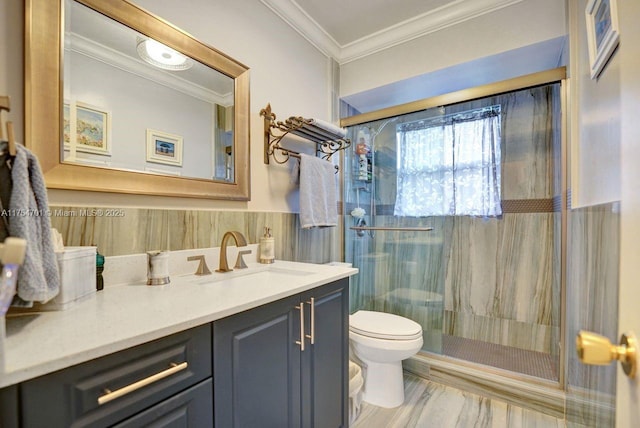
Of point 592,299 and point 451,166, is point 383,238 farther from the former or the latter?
point 592,299

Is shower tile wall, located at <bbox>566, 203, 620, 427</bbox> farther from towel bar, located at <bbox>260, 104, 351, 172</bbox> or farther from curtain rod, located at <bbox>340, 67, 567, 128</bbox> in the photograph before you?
towel bar, located at <bbox>260, 104, 351, 172</bbox>

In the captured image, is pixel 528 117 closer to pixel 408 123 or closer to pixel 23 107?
pixel 408 123

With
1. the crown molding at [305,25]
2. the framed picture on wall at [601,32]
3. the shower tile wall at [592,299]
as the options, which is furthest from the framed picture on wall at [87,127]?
the framed picture on wall at [601,32]

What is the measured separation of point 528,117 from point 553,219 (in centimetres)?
86

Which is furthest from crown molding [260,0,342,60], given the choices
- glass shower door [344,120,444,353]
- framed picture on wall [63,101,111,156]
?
framed picture on wall [63,101,111,156]

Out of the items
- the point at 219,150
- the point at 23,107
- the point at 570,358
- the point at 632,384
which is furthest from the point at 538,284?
the point at 23,107

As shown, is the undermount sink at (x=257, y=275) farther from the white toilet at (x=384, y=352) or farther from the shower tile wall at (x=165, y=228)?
the white toilet at (x=384, y=352)

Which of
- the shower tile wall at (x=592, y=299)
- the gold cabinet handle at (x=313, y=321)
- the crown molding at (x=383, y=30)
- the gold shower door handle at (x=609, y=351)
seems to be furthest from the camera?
the crown molding at (x=383, y=30)

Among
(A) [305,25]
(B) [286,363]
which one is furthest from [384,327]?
(A) [305,25]

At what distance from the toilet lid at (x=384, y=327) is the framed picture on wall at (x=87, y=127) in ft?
5.31

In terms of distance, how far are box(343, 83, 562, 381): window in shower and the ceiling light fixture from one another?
1495 mm

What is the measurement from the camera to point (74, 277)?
819 mm

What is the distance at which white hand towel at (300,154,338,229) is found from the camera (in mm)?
1817

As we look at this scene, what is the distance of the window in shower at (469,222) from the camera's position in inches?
91.1
